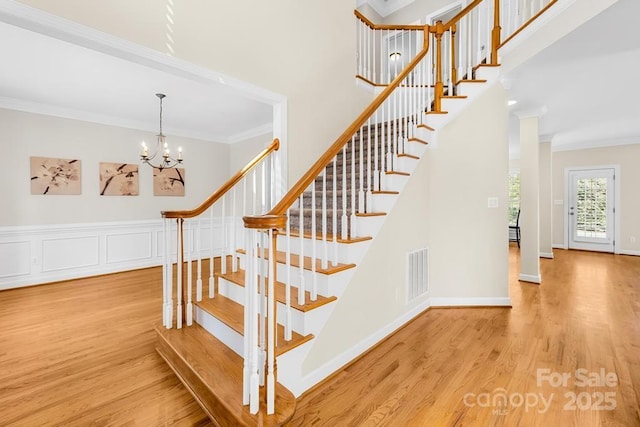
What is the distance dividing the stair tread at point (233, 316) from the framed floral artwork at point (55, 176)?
12.5 ft

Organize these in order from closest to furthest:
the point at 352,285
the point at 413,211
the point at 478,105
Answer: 1. the point at 352,285
2. the point at 413,211
3. the point at 478,105

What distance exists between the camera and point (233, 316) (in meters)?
2.11

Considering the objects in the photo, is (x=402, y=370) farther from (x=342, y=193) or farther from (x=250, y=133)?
(x=250, y=133)

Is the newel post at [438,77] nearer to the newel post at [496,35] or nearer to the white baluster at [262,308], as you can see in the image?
the newel post at [496,35]

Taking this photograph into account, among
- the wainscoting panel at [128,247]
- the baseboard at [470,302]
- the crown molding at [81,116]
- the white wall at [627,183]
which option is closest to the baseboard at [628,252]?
the white wall at [627,183]

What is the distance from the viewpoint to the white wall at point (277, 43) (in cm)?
201

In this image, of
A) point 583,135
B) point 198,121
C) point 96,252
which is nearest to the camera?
point 96,252

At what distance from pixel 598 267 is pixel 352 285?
5931mm

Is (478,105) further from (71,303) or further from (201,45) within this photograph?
(71,303)

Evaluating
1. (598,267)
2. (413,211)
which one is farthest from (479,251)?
(598,267)

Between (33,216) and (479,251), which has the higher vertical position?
(33,216)

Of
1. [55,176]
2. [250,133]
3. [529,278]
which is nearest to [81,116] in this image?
[55,176]

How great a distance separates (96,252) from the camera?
4.73 m

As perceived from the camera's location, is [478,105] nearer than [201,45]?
No
